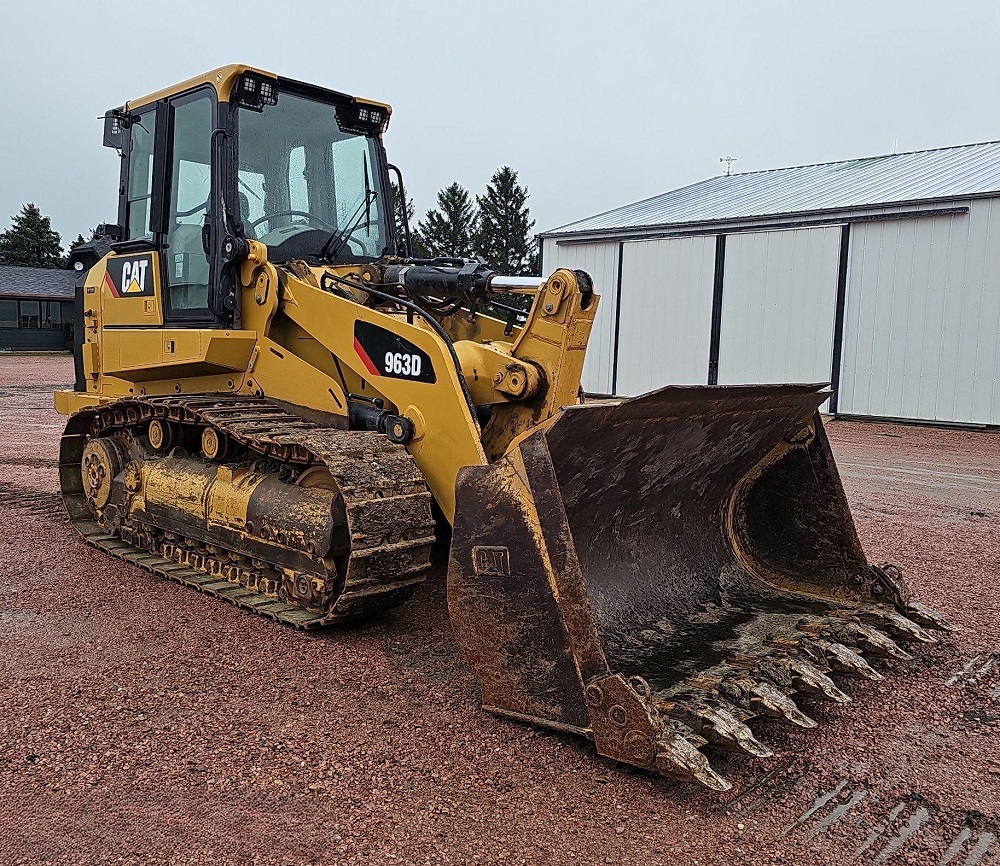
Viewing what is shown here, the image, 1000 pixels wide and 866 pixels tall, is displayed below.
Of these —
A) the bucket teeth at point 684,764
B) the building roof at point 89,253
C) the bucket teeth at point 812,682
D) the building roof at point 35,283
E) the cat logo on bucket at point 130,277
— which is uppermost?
the building roof at point 35,283

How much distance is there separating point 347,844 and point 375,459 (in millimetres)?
2007

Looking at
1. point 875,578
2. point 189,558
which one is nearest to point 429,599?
point 189,558

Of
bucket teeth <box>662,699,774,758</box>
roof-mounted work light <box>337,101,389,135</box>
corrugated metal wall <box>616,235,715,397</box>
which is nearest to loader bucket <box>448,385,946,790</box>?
bucket teeth <box>662,699,774,758</box>

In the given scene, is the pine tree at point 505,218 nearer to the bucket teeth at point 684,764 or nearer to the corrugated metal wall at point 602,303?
the corrugated metal wall at point 602,303

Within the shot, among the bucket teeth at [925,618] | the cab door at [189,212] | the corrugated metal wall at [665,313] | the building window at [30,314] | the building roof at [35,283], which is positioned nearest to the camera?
the bucket teeth at [925,618]

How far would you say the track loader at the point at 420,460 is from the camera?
334 cm

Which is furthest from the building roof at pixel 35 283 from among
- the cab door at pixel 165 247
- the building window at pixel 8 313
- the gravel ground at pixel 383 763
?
the gravel ground at pixel 383 763

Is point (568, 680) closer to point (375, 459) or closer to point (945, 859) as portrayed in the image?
point (945, 859)

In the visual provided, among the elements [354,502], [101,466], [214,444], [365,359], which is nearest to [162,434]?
[214,444]

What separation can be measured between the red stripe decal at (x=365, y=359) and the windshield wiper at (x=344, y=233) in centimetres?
113

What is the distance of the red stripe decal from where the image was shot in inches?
189

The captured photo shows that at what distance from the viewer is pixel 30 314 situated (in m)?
39.6

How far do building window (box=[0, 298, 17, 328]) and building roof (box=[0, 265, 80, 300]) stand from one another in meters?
0.37

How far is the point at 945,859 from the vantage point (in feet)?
8.72
